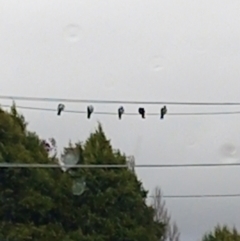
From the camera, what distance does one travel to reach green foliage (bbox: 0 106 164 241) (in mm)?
23219

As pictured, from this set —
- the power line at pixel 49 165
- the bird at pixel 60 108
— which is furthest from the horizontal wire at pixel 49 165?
the bird at pixel 60 108

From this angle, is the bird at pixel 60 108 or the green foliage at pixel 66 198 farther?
the green foliage at pixel 66 198

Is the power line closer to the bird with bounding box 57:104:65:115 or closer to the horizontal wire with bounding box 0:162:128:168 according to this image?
the horizontal wire with bounding box 0:162:128:168

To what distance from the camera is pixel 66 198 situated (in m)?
24.1

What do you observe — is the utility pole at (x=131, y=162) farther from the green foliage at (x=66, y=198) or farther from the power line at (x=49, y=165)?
the green foliage at (x=66, y=198)

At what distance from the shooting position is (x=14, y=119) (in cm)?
2431

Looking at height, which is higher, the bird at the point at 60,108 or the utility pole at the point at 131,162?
the bird at the point at 60,108

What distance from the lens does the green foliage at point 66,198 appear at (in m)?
23.2

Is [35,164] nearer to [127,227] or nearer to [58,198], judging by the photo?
[58,198]

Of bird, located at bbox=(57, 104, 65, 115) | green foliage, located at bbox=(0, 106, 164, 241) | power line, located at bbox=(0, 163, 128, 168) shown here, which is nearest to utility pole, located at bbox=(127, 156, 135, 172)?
power line, located at bbox=(0, 163, 128, 168)

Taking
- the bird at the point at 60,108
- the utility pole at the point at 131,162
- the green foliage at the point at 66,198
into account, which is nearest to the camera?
the bird at the point at 60,108

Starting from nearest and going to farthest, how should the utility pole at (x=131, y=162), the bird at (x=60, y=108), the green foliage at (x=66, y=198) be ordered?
the bird at (x=60, y=108), the utility pole at (x=131, y=162), the green foliage at (x=66, y=198)

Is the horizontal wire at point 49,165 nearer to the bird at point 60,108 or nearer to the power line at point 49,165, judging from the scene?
the power line at point 49,165

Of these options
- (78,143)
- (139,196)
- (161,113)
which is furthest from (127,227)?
(161,113)
